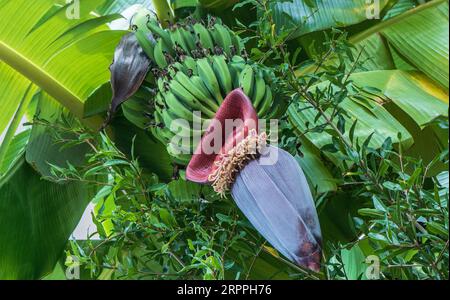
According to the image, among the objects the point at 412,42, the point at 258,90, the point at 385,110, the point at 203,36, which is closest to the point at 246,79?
the point at 258,90

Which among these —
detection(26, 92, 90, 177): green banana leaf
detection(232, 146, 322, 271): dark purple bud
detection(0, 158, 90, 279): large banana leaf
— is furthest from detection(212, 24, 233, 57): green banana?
detection(0, 158, 90, 279): large banana leaf

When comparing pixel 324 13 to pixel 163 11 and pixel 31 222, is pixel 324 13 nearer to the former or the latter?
pixel 163 11

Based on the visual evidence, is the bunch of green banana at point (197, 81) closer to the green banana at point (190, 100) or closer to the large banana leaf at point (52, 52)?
the green banana at point (190, 100)

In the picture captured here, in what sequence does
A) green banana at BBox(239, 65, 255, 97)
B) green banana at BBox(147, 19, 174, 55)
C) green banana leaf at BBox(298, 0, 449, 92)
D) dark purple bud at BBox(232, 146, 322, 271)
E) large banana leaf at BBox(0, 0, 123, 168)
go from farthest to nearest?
large banana leaf at BBox(0, 0, 123, 168) → green banana leaf at BBox(298, 0, 449, 92) → green banana at BBox(147, 19, 174, 55) → green banana at BBox(239, 65, 255, 97) → dark purple bud at BBox(232, 146, 322, 271)

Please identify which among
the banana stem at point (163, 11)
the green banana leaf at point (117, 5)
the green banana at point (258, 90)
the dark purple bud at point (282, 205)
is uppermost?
the green banana leaf at point (117, 5)

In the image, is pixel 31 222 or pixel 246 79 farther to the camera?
pixel 31 222

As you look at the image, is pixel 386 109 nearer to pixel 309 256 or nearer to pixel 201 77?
pixel 201 77

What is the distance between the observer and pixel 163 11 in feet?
3.87

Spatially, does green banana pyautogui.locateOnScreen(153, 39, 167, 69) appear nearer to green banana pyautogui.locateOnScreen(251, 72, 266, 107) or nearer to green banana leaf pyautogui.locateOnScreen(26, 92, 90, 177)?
green banana pyautogui.locateOnScreen(251, 72, 266, 107)

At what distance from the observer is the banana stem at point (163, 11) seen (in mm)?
1173

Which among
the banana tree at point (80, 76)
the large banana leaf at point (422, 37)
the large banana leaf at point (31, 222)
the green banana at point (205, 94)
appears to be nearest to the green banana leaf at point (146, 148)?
the banana tree at point (80, 76)

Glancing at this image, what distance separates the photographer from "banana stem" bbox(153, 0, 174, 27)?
1.17 metres

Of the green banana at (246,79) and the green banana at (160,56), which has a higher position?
the green banana at (160,56)

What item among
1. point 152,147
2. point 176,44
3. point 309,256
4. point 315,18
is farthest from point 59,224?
point 309,256
